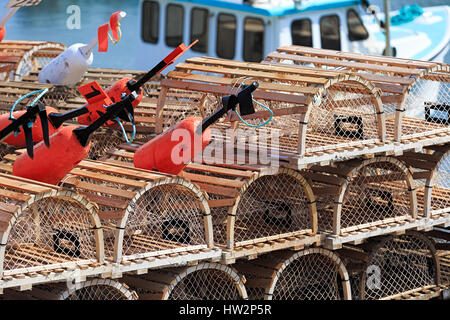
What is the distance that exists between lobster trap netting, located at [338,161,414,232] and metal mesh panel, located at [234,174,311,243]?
0.47m

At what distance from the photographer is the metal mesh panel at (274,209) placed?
289 inches

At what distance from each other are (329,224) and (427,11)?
24.5 feet

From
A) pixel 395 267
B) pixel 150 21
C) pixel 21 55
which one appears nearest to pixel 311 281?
pixel 395 267

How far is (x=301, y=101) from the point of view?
267 inches

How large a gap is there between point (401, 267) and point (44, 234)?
3170 millimetres

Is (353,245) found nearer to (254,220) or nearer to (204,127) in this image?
(254,220)

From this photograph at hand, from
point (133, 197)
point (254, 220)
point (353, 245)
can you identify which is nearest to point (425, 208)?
point (353, 245)

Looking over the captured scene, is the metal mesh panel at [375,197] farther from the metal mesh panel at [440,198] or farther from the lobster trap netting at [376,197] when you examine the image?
the metal mesh panel at [440,198]

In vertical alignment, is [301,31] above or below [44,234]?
above

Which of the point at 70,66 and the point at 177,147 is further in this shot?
the point at 70,66

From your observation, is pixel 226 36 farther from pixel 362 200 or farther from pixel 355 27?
pixel 362 200

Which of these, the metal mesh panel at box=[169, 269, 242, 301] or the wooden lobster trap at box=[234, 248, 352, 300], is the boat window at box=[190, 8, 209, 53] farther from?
the metal mesh panel at box=[169, 269, 242, 301]

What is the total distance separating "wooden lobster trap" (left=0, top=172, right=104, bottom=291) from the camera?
581cm

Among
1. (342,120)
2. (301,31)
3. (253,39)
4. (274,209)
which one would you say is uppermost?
(301,31)
